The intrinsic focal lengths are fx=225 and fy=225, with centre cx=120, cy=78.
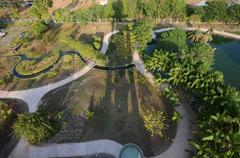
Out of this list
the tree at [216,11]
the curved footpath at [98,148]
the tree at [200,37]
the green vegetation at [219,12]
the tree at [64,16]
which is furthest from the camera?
the tree at [64,16]

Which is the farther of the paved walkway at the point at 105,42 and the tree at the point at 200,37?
the paved walkway at the point at 105,42

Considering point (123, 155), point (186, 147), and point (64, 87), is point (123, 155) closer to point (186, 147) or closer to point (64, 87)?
point (186, 147)

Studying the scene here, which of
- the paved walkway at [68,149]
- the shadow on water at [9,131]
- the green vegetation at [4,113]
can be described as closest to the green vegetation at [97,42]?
the shadow on water at [9,131]

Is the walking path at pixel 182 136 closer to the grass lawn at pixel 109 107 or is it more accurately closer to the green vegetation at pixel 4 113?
the grass lawn at pixel 109 107

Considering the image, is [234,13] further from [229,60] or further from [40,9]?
[40,9]

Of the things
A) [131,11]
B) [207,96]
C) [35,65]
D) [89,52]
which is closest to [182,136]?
[207,96]

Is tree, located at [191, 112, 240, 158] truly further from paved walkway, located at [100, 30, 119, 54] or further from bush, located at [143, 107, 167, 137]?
paved walkway, located at [100, 30, 119, 54]

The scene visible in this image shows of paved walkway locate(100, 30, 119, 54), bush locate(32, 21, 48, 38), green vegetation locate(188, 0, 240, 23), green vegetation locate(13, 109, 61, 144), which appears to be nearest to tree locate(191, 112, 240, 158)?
green vegetation locate(13, 109, 61, 144)
